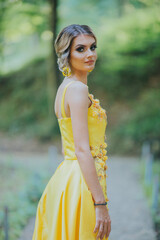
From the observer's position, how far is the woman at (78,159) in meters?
1.62

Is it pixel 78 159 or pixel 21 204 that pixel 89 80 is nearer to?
pixel 21 204

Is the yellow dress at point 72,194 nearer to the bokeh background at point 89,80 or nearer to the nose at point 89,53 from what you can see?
the nose at point 89,53

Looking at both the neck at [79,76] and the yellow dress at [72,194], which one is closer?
the yellow dress at [72,194]

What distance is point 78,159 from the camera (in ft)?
5.34

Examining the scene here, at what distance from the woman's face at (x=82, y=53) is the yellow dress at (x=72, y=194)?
0.64ft

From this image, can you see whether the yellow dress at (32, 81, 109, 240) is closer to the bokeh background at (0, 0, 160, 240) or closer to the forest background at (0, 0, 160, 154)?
the bokeh background at (0, 0, 160, 240)

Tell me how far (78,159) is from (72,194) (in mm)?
230

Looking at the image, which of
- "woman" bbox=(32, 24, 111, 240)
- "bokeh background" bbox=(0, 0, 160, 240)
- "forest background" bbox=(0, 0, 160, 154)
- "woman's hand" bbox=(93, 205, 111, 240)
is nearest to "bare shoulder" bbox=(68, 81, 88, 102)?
"woman" bbox=(32, 24, 111, 240)

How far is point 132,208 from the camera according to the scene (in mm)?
4918

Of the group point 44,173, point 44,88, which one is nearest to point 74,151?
point 44,173

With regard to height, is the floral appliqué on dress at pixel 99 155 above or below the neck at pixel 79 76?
below

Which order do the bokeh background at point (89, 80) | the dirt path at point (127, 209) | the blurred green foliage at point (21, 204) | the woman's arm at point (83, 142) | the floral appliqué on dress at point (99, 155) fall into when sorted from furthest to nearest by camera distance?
the bokeh background at point (89, 80)
the blurred green foliage at point (21, 204)
the dirt path at point (127, 209)
the floral appliqué on dress at point (99, 155)
the woman's arm at point (83, 142)

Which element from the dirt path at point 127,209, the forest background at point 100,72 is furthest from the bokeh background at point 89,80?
the dirt path at point 127,209

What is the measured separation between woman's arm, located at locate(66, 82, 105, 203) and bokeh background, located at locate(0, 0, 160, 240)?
16.9 ft
